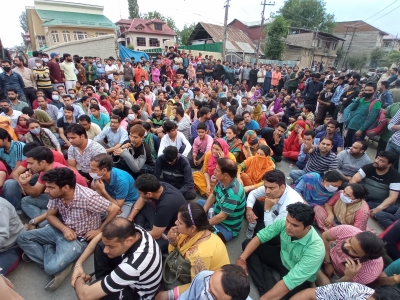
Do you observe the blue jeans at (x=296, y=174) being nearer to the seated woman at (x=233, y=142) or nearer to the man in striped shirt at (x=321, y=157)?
the man in striped shirt at (x=321, y=157)

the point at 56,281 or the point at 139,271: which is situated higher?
the point at 139,271

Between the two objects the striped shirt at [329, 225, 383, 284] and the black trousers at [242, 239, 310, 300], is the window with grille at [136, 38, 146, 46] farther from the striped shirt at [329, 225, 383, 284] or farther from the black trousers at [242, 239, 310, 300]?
the striped shirt at [329, 225, 383, 284]

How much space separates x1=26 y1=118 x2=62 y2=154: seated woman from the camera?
157 inches

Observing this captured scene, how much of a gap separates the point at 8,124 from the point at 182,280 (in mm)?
4283

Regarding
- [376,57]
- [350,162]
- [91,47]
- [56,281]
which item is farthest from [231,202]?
[376,57]

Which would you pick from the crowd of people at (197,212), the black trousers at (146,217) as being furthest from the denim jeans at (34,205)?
the black trousers at (146,217)

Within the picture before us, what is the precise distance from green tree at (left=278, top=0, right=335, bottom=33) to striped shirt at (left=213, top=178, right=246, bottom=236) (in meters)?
43.0

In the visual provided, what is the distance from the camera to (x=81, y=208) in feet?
8.03

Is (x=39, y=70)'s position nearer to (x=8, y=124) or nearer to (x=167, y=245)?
(x=8, y=124)

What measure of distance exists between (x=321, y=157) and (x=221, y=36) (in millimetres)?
27765

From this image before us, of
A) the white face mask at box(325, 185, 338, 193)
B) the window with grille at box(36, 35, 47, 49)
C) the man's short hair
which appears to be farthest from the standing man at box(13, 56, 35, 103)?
the window with grille at box(36, 35, 47, 49)

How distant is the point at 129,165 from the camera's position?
377 cm

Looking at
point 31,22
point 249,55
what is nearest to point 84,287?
point 249,55

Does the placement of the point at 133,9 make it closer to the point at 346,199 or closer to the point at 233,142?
the point at 233,142
